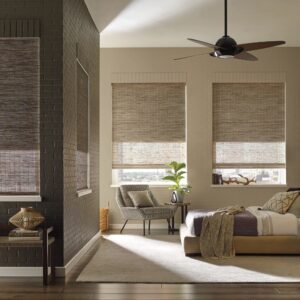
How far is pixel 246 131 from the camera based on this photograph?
975 cm

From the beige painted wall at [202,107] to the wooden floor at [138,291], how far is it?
4.71 metres

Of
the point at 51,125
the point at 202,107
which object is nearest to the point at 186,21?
the point at 202,107

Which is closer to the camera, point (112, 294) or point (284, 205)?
point (112, 294)

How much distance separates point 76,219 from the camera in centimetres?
630

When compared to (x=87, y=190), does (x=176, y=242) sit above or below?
below

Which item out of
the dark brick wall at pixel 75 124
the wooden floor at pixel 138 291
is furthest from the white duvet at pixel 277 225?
the dark brick wall at pixel 75 124

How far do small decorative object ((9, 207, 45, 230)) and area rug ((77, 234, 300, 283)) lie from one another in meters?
0.73

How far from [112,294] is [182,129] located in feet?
18.0

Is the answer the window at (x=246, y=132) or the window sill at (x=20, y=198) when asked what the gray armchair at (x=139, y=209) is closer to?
the window at (x=246, y=132)

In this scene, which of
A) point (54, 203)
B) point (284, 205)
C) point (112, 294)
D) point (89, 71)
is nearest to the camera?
point (112, 294)

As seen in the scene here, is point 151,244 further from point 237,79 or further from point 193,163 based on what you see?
point 237,79

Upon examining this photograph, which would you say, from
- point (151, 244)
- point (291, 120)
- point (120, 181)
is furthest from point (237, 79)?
point (151, 244)

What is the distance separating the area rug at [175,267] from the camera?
207 inches

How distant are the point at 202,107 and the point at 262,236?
364 cm
